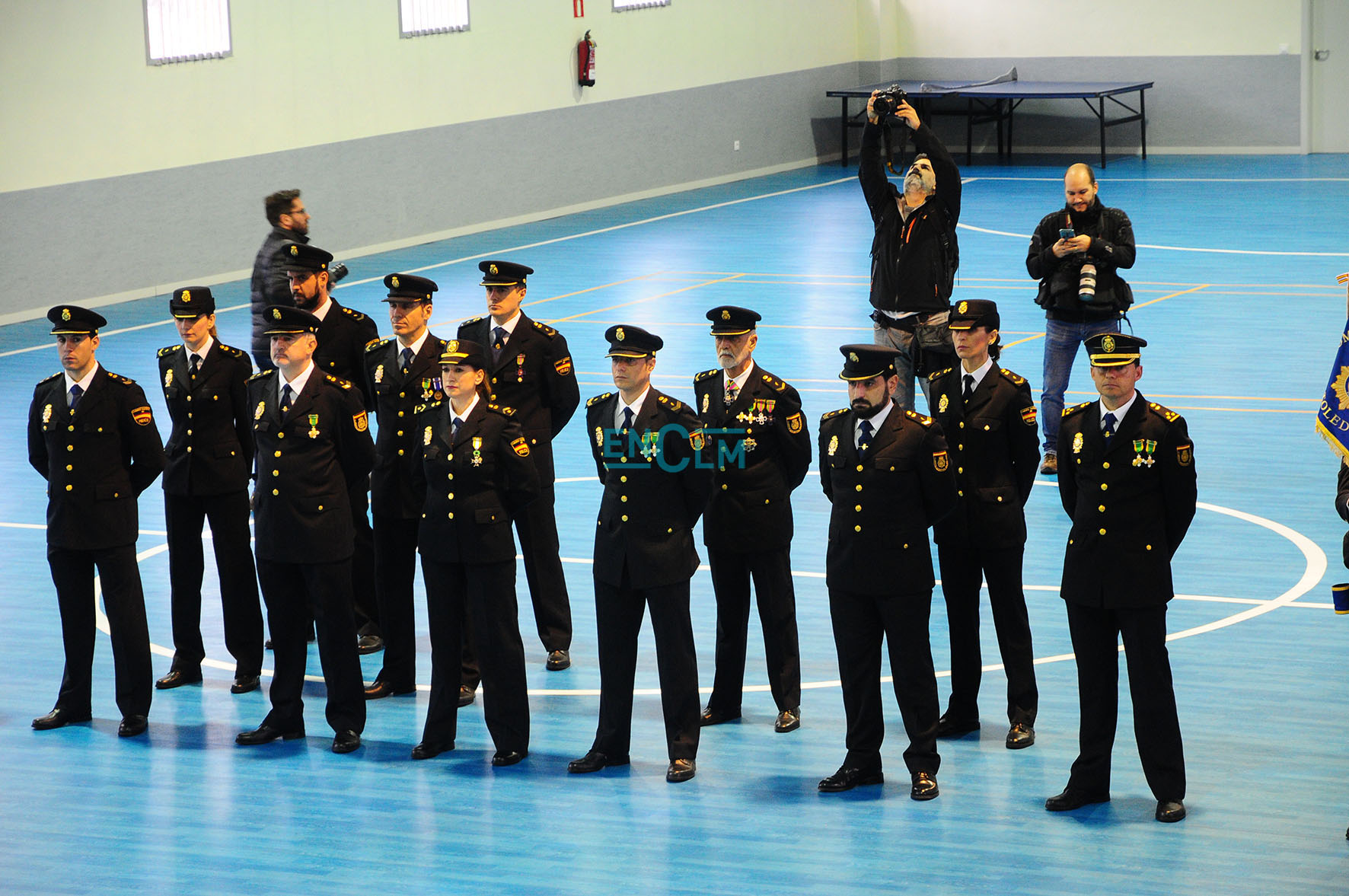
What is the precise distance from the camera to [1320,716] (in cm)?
782

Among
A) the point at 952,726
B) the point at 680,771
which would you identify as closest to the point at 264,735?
the point at 680,771

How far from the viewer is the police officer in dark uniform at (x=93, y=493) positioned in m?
7.94

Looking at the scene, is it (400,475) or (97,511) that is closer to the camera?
(97,511)

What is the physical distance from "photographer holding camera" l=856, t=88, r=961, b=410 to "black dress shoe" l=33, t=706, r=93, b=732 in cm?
499

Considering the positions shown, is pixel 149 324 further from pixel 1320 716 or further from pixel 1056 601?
pixel 1320 716

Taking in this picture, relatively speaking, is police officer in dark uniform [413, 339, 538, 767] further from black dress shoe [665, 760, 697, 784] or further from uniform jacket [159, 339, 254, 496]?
uniform jacket [159, 339, 254, 496]

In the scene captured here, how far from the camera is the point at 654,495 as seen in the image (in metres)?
7.34

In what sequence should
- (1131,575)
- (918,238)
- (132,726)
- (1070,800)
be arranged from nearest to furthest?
(1131,575) → (1070,800) → (132,726) → (918,238)

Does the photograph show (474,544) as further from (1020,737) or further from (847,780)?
(1020,737)

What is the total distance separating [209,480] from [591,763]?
8.16 ft

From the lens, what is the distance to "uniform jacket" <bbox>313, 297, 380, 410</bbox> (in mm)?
9047

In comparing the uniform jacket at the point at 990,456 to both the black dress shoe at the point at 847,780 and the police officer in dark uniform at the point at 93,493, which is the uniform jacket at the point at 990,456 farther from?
the police officer in dark uniform at the point at 93,493

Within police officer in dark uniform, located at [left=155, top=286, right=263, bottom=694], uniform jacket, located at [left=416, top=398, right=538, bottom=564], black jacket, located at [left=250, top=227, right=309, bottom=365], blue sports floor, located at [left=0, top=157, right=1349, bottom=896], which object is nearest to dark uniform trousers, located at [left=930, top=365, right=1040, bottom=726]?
blue sports floor, located at [left=0, top=157, right=1349, bottom=896]

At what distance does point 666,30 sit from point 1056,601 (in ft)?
65.9
